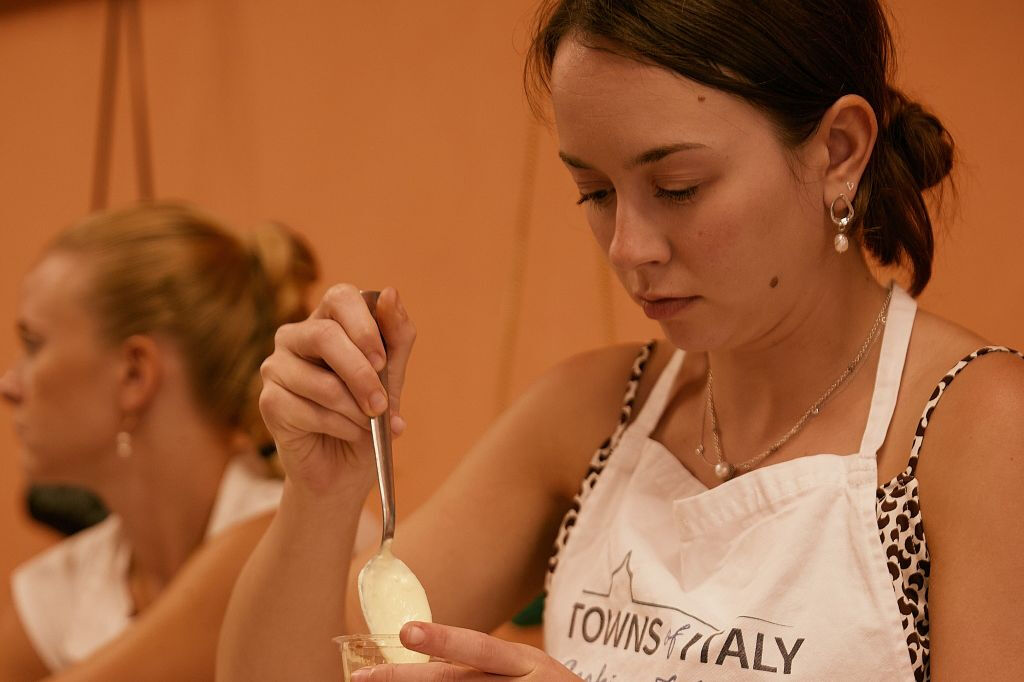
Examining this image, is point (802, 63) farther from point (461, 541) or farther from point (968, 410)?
point (461, 541)

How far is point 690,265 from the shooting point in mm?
1027

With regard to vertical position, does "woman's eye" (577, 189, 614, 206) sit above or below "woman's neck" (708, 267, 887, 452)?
above

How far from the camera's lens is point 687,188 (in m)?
1.00

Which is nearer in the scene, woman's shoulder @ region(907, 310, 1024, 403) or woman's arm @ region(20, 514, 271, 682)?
woman's shoulder @ region(907, 310, 1024, 403)

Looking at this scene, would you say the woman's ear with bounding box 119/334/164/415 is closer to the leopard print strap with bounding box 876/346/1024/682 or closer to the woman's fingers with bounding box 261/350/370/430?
the woman's fingers with bounding box 261/350/370/430

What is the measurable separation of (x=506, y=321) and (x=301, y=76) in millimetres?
717

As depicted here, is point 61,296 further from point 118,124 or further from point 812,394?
point 812,394

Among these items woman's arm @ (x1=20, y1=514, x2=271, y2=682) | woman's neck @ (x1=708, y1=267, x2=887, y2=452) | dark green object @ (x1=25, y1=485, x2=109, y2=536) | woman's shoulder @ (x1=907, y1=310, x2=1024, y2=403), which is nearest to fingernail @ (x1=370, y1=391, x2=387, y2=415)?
woman's neck @ (x1=708, y1=267, x2=887, y2=452)

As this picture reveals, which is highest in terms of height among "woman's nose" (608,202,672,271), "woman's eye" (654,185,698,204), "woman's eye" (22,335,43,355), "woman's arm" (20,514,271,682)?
"woman's eye" (654,185,698,204)

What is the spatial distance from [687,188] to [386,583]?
414 mm

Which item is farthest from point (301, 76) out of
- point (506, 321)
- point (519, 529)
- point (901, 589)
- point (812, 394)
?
point (901, 589)

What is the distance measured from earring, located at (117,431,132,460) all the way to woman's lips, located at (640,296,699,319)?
115 cm

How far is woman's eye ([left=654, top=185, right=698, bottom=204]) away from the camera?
101 centimetres

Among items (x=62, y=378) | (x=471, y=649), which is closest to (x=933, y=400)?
(x=471, y=649)
